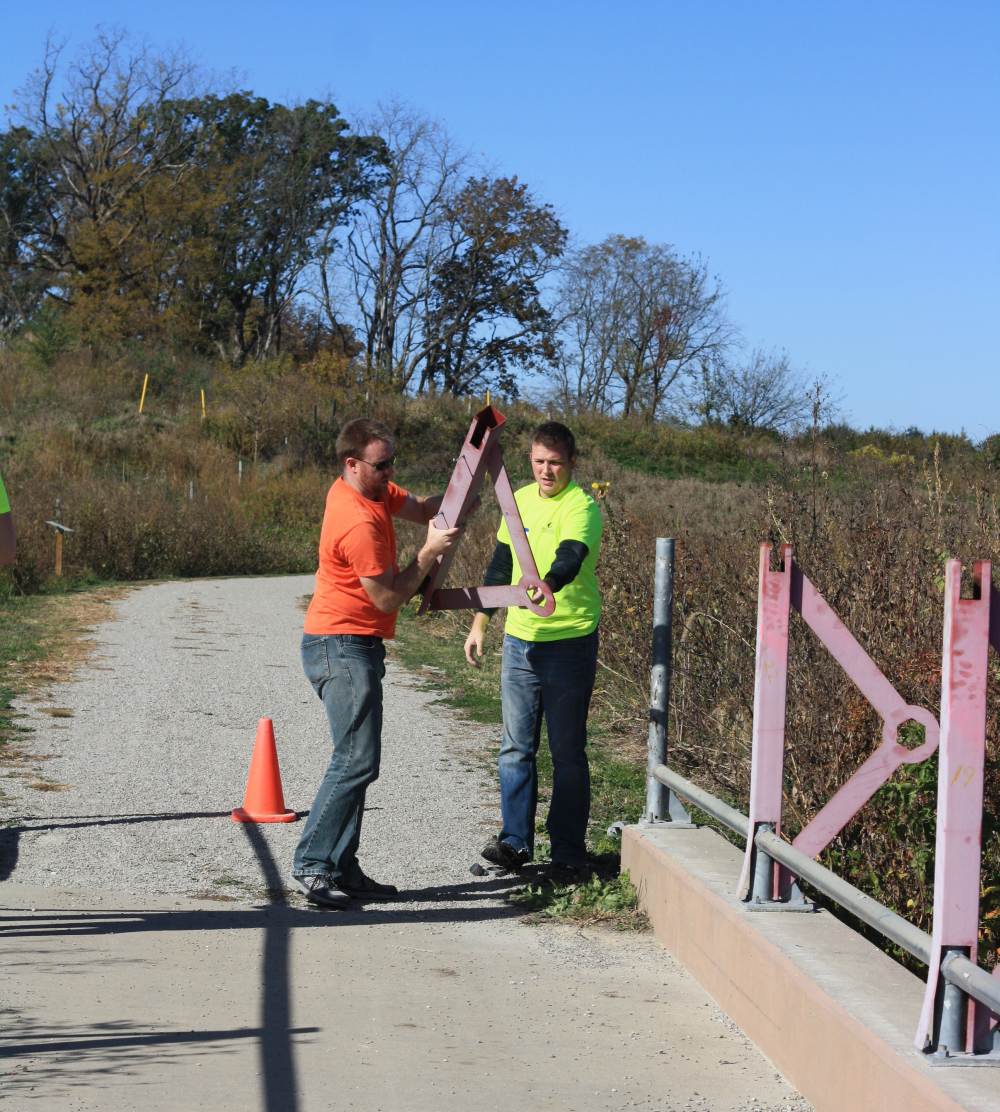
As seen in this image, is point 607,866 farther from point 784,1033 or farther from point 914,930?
point 914,930

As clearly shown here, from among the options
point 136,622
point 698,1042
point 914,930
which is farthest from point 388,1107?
point 136,622

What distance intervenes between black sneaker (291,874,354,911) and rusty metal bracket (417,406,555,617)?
1183mm

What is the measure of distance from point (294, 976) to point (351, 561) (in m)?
1.65

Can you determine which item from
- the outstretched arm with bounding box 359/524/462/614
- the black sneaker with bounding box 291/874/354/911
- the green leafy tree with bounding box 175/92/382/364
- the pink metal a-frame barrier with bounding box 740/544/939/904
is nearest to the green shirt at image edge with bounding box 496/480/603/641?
the outstretched arm with bounding box 359/524/462/614

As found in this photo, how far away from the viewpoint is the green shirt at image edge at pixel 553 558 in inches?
253

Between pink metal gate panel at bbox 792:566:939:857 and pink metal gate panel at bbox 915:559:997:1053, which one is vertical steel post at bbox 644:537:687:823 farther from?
pink metal gate panel at bbox 915:559:997:1053

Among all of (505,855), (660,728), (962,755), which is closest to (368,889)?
(505,855)

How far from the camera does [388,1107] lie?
3840 mm

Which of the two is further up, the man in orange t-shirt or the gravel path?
the man in orange t-shirt

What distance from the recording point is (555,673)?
6473 mm

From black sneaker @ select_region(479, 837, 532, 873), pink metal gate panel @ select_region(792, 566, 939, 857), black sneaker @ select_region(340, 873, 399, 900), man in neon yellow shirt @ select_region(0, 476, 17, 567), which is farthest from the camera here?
black sneaker @ select_region(479, 837, 532, 873)

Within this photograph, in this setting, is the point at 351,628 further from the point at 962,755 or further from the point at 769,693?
the point at 962,755

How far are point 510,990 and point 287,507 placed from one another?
1235 inches

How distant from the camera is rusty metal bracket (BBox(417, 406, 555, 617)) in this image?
589 cm
